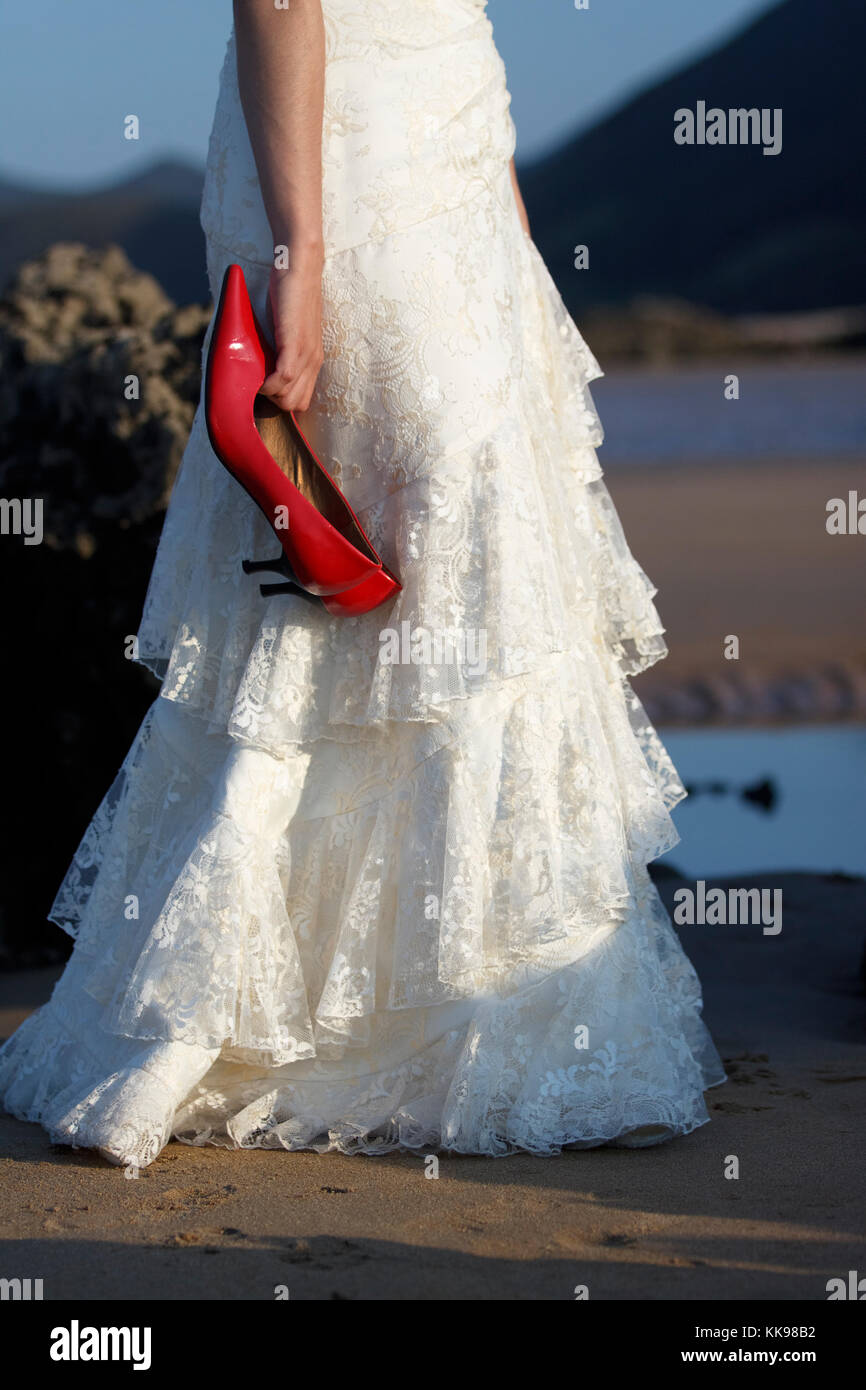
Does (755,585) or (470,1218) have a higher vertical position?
(755,585)

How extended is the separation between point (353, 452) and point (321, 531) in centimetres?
22

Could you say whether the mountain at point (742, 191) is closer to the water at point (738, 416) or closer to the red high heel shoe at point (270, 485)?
the water at point (738, 416)

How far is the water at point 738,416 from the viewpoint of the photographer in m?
18.6

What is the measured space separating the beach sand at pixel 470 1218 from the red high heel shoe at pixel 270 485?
0.97 metres

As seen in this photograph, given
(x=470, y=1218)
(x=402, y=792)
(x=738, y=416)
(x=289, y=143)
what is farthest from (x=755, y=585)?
(x=738, y=416)

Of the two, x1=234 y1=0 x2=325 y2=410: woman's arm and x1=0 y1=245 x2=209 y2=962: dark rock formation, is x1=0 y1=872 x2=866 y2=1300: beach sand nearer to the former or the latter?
x1=234 y1=0 x2=325 y2=410: woman's arm

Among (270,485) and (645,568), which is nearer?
(270,485)

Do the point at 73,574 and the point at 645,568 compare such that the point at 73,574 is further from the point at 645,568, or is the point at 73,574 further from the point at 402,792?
the point at 645,568

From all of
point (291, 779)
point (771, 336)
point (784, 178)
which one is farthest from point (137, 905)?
point (784, 178)

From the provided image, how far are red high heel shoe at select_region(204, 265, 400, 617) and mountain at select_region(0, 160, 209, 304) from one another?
5365 centimetres

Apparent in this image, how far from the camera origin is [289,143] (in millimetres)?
2385

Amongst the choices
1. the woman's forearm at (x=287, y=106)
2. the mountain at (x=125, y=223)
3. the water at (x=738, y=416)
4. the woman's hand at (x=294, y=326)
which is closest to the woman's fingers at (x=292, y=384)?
the woman's hand at (x=294, y=326)

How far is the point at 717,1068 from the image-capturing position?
9.38ft

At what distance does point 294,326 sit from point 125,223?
66883mm
